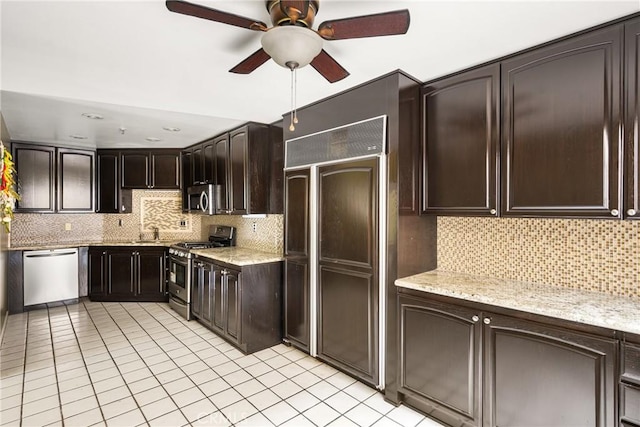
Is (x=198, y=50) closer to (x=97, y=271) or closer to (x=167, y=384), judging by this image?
(x=167, y=384)

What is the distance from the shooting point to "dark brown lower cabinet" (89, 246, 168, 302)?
4789 mm

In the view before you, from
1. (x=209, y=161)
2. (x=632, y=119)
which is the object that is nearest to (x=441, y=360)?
(x=632, y=119)

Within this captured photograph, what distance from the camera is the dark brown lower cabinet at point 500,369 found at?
151cm

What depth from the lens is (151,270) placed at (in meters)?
4.79

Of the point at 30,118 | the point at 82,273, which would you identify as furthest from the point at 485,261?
the point at 82,273

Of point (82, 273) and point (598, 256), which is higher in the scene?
point (598, 256)

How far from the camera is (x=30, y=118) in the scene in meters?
3.43

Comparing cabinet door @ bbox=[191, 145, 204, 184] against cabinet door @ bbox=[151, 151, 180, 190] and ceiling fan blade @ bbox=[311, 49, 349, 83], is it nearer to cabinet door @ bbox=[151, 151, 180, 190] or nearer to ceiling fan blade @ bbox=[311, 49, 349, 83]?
cabinet door @ bbox=[151, 151, 180, 190]

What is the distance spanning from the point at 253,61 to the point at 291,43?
→ 0.42 meters

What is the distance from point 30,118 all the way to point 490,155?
4.44m

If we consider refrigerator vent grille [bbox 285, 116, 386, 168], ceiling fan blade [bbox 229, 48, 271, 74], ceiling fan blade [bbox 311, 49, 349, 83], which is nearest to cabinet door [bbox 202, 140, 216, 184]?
refrigerator vent grille [bbox 285, 116, 386, 168]

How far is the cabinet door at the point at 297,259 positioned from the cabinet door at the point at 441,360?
1.04 meters

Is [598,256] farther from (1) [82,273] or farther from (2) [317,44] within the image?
(1) [82,273]

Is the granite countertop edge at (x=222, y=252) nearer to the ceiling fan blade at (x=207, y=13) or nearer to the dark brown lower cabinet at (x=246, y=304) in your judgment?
the dark brown lower cabinet at (x=246, y=304)
